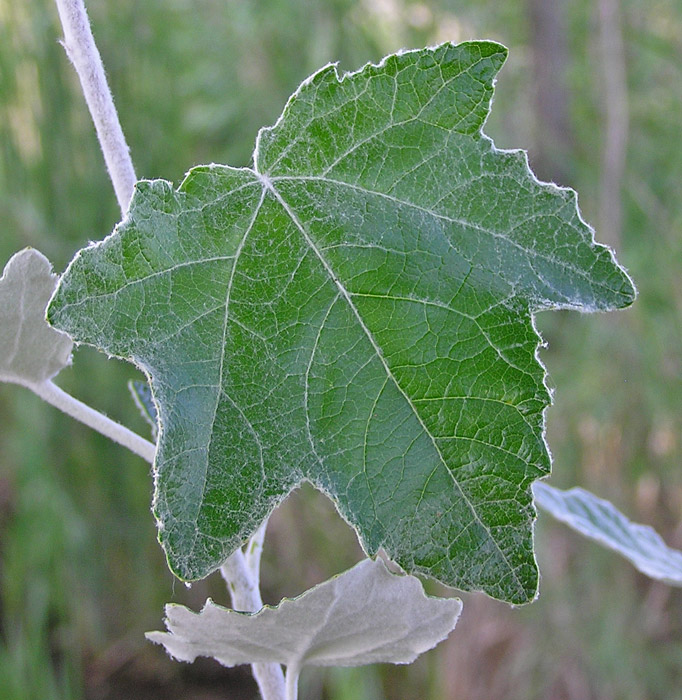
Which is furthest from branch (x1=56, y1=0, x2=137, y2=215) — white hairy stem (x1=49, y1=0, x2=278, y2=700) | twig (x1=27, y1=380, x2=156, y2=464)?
twig (x1=27, y1=380, x2=156, y2=464)

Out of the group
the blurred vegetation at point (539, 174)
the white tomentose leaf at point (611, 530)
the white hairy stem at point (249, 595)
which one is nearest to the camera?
the white hairy stem at point (249, 595)

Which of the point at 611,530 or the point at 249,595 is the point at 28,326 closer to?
the point at 249,595

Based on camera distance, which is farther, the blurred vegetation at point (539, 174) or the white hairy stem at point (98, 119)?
the blurred vegetation at point (539, 174)

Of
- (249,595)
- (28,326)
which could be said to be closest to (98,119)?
(28,326)

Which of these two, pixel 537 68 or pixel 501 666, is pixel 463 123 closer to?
pixel 537 68

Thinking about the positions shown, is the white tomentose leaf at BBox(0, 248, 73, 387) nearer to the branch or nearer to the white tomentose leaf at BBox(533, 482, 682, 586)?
the branch

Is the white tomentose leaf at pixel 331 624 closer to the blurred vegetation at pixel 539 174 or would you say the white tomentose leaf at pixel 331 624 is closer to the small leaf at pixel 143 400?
the small leaf at pixel 143 400

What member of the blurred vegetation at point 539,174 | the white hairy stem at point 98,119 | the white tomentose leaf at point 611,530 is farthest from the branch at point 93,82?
→ the blurred vegetation at point 539,174
